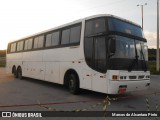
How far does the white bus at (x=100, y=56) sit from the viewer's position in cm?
959

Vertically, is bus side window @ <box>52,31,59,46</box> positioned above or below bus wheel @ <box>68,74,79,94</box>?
above

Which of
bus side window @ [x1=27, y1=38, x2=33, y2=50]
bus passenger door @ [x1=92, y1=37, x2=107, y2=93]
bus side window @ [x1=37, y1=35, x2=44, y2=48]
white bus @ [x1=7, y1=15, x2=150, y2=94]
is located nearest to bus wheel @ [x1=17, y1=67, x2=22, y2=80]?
bus side window @ [x1=27, y1=38, x2=33, y2=50]

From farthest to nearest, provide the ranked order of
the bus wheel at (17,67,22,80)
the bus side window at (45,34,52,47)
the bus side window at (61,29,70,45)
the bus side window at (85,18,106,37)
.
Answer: the bus wheel at (17,67,22,80), the bus side window at (45,34,52,47), the bus side window at (61,29,70,45), the bus side window at (85,18,106,37)

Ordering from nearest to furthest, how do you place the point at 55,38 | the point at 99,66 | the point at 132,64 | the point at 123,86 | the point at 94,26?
the point at 123,86
the point at 99,66
the point at 132,64
the point at 94,26
the point at 55,38

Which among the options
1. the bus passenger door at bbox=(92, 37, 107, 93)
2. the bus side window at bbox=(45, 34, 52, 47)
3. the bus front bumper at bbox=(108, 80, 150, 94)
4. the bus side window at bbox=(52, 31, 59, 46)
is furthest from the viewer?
the bus side window at bbox=(45, 34, 52, 47)

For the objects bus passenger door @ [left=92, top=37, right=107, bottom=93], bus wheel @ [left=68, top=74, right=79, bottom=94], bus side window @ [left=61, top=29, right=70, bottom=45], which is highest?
bus side window @ [left=61, top=29, right=70, bottom=45]

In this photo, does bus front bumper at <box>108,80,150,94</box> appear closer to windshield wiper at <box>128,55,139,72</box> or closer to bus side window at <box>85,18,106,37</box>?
windshield wiper at <box>128,55,139,72</box>

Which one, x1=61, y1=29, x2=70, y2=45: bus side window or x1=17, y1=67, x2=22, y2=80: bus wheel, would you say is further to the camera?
x1=17, y1=67, x2=22, y2=80: bus wheel

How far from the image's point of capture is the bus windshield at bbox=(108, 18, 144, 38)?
996 cm

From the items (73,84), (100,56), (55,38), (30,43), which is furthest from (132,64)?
(30,43)

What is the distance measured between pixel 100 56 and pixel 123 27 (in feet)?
5.39

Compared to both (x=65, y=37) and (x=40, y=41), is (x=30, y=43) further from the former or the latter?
(x=65, y=37)

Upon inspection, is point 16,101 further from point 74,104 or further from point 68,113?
point 68,113

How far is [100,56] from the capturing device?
32.9 feet
